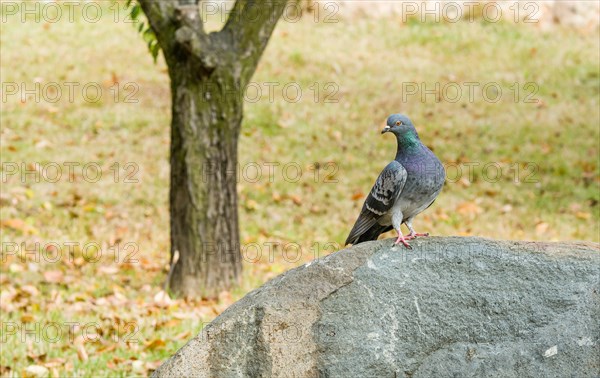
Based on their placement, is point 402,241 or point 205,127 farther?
point 205,127

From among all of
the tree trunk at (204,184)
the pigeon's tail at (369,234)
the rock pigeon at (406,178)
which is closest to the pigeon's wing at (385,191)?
the rock pigeon at (406,178)

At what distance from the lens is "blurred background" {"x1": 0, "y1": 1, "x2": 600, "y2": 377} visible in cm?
629

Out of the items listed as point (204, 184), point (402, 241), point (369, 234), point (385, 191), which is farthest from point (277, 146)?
point (402, 241)

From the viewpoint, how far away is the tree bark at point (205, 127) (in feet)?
20.4

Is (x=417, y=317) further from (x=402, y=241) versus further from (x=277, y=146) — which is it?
(x=277, y=146)

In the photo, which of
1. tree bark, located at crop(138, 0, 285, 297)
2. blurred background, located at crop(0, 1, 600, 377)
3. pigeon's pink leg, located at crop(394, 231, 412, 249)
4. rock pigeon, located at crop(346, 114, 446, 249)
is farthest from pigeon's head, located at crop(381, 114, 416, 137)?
tree bark, located at crop(138, 0, 285, 297)

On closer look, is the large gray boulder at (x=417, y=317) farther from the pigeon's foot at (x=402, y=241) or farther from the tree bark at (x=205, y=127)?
the tree bark at (x=205, y=127)

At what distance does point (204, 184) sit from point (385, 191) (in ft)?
10.8

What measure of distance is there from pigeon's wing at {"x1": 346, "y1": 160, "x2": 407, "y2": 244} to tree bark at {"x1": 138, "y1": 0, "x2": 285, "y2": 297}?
306 centimetres

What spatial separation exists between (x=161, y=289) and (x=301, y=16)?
10.2m

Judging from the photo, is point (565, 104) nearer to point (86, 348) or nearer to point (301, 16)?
point (301, 16)

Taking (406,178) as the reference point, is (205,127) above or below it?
below

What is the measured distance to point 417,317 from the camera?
295 centimetres

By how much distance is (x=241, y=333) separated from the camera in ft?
9.86
